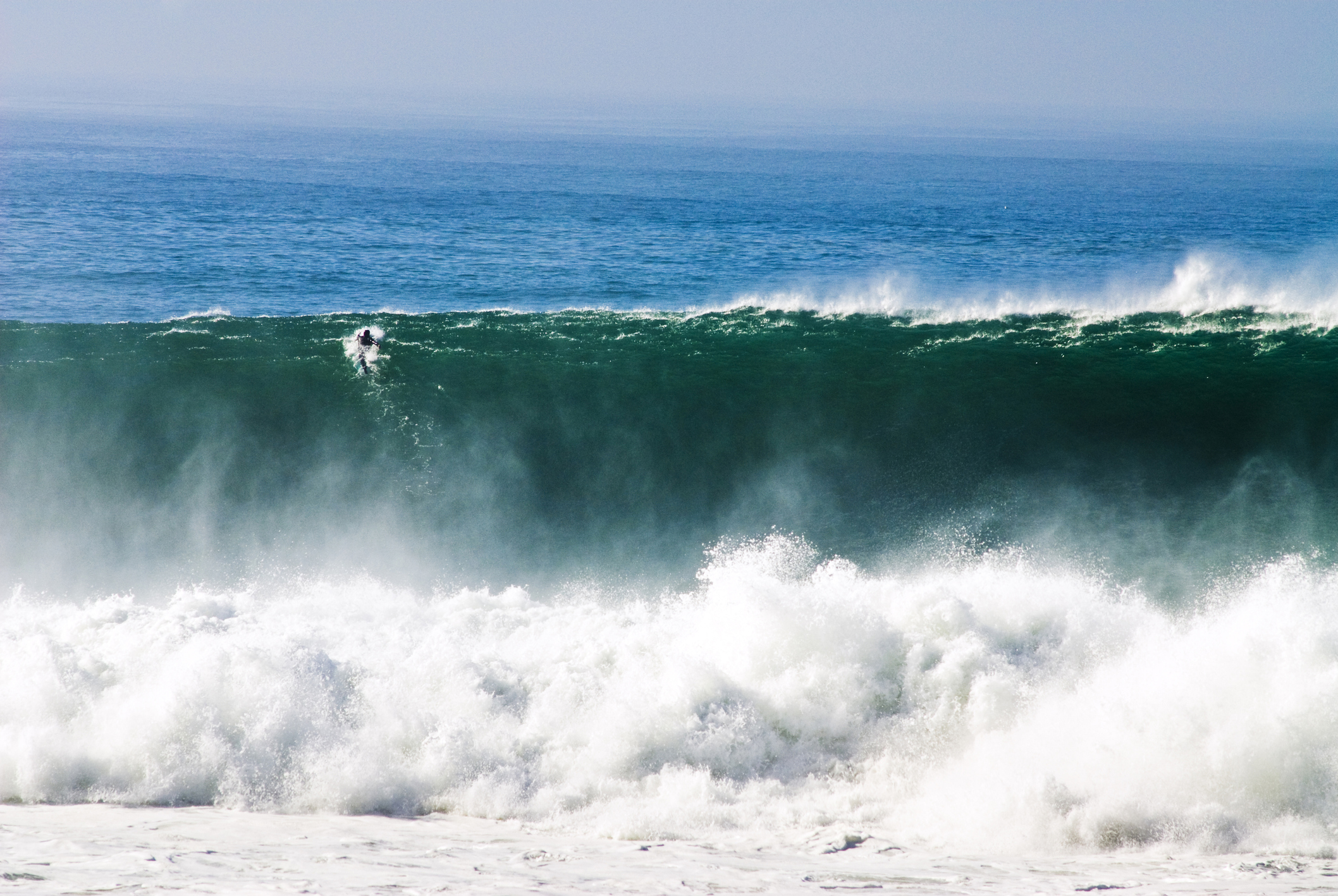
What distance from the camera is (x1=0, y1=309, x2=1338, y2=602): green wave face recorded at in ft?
31.3

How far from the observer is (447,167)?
6550cm

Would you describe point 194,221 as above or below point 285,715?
above

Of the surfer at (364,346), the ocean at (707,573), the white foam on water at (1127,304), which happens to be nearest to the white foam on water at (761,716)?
the ocean at (707,573)

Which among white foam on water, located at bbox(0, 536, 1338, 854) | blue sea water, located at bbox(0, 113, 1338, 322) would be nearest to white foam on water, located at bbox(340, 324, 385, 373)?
white foam on water, located at bbox(0, 536, 1338, 854)

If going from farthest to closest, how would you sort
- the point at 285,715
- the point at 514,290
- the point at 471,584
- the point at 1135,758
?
the point at 514,290
the point at 471,584
the point at 285,715
the point at 1135,758

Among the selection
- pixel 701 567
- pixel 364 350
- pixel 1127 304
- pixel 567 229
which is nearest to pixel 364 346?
pixel 364 350

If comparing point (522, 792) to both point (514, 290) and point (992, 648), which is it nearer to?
point (992, 648)

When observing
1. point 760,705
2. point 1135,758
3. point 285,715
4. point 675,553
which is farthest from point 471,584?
point 1135,758

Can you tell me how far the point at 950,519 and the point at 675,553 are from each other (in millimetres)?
3044

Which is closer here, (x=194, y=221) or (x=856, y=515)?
(x=856, y=515)

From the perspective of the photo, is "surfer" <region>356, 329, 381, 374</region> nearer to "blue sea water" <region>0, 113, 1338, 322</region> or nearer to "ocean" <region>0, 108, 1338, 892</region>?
"ocean" <region>0, 108, 1338, 892</region>

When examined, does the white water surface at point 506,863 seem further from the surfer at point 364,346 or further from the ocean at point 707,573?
the surfer at point 364,346

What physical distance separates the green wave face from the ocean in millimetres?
61

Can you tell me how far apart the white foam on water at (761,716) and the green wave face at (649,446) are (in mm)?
1721
